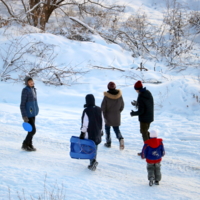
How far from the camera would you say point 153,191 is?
4.22 meters

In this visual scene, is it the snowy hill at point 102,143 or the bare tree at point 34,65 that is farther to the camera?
the bare tree at point 34,65

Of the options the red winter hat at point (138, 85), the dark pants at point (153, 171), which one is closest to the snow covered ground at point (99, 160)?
the dark pants at point (153, 171)

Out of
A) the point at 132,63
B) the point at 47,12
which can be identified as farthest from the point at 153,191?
the point at 47,12

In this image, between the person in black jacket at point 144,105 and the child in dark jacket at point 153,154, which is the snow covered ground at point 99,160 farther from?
the person in black jacket at point 144,105

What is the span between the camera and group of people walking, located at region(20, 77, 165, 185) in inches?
175

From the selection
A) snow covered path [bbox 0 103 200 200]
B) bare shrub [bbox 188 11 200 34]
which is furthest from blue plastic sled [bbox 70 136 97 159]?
bare shrub [bbox 188 11 200 34]

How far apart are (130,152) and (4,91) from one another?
682 centimetres

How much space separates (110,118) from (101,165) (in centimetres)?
125

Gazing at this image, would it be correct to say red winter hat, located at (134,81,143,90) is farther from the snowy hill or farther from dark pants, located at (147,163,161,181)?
dark pants, located at (147,163,161,181)

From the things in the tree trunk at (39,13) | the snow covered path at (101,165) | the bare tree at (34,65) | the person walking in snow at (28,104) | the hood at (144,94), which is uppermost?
the tree trunk at (39,13)

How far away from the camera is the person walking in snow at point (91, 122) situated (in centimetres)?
480

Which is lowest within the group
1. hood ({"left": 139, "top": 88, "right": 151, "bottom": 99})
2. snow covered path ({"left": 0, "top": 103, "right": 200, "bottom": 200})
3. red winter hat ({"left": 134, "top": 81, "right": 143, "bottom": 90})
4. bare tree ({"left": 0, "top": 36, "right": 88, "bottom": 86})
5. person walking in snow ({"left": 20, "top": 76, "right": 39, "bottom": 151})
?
snow covered path ({"left": 0, "top": 103, "right": 200, "bottom": 200})

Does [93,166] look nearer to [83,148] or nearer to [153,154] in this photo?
[83,148]

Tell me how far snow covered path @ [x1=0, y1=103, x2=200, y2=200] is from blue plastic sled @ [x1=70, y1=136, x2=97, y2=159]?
0.98ft
